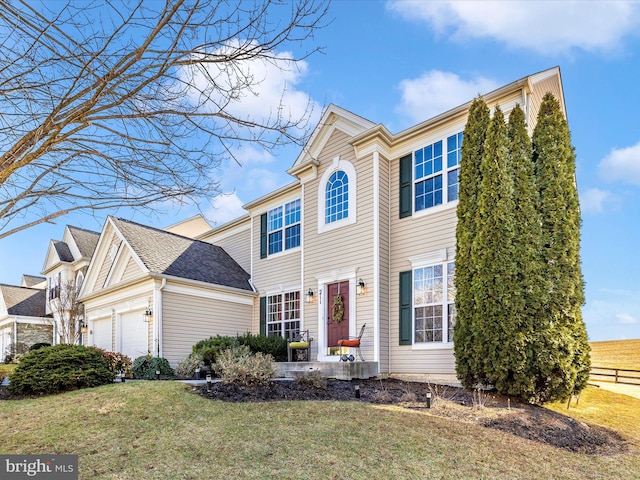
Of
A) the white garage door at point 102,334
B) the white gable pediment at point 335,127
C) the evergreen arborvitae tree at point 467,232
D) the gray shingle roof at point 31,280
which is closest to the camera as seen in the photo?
the evergreen arborvitae tree at point 467,232

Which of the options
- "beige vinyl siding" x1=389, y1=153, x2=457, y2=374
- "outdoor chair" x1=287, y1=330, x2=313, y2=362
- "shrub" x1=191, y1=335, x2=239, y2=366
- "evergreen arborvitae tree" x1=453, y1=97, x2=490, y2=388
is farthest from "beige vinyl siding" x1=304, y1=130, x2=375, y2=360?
"evergreen arborvitae tree" x1=453, y1=97, x2=490, y2=388

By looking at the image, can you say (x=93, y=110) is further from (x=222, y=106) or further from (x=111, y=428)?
(x=111, y=428)

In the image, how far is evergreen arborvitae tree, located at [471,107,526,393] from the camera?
330 inches

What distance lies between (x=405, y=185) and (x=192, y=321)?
7.86 meters

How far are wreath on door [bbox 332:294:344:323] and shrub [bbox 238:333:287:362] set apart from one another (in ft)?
6.92

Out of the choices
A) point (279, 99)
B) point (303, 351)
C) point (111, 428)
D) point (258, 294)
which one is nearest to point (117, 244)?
point (258, 294)

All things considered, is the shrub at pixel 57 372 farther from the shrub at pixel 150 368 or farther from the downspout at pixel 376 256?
the downspout at pixel 376 256

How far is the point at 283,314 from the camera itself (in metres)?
14.8

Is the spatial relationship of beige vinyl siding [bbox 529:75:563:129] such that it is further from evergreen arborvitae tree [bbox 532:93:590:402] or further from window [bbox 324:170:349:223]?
window [bbox 324:170:349:223]

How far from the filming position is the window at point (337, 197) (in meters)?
12.9

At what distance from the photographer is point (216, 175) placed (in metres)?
4.99

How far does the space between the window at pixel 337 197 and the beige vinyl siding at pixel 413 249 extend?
134 cm

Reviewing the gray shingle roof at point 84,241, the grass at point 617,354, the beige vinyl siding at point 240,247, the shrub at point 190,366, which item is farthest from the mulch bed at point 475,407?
the gray shingle roof at point 84,241

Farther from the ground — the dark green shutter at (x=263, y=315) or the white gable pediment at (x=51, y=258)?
the white gable pediment at (x=51, y=258)
